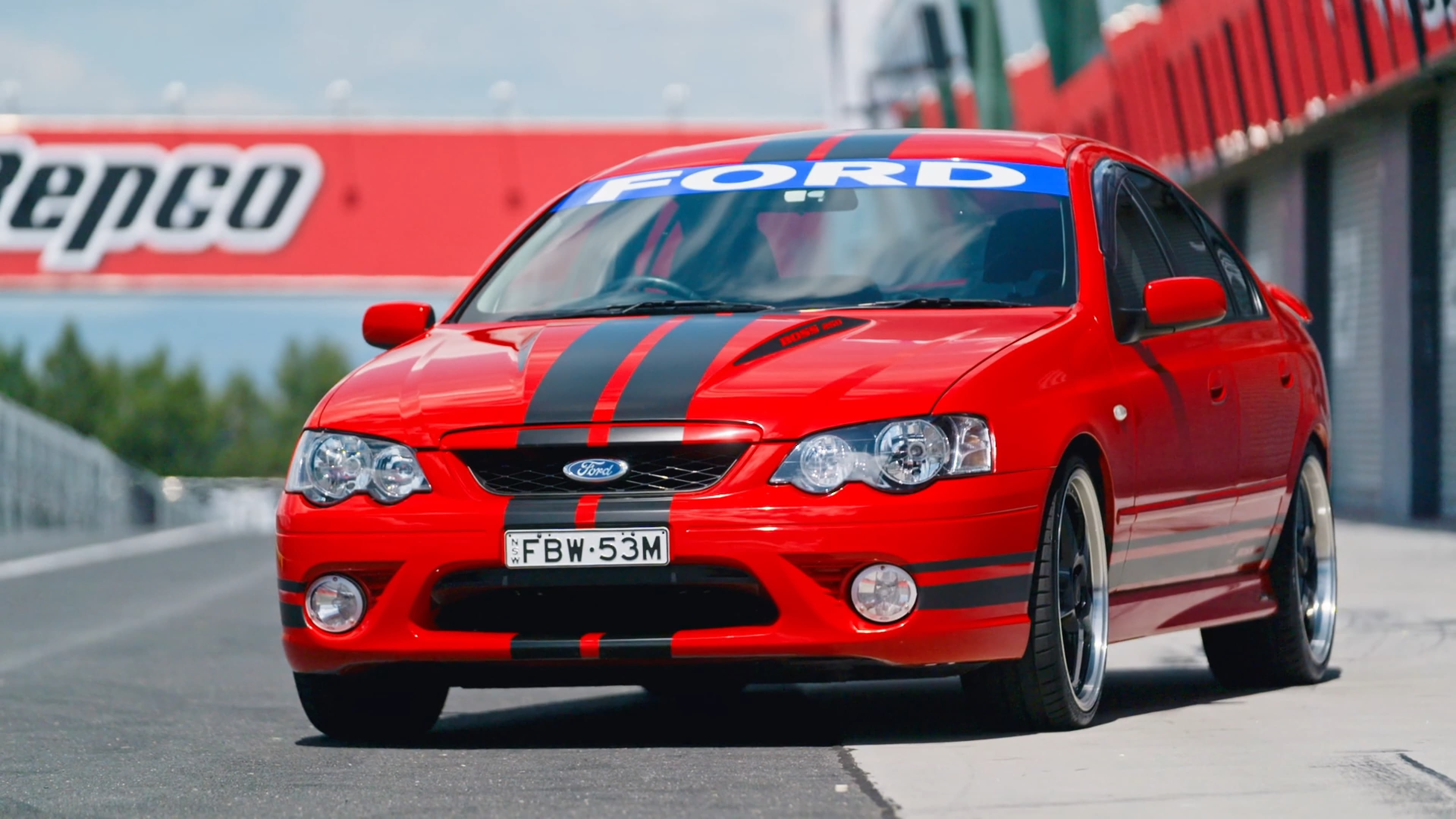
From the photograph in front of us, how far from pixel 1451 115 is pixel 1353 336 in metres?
3.09

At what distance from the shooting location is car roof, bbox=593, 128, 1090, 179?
22.9 ft

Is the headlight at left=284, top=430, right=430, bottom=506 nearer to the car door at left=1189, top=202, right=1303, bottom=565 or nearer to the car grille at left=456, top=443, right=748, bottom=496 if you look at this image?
the car grille at left=456, top=443, right=748, bottom=496

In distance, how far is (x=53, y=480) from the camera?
108 feet

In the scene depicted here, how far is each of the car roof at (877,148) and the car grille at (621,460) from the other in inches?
65.2

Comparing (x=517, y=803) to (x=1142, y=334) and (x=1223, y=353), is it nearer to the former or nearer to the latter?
(x=1142, y=334)

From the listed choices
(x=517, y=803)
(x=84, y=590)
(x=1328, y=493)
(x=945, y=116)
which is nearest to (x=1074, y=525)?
(x=517, y=803)

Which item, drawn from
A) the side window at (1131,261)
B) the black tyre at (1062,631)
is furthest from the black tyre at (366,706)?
the side window at (1131,261)

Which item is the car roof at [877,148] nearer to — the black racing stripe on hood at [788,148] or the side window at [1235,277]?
the black racing stripe on hood at [788,148]

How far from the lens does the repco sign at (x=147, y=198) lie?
141 ft

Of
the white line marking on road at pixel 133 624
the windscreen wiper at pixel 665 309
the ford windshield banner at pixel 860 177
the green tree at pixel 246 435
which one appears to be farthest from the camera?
the green tree at pixel 246 435

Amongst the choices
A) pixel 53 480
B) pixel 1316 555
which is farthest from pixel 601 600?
pixel 53 480

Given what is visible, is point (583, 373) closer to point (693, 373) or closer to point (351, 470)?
point (693, 373)

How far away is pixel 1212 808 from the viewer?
482 centimetres

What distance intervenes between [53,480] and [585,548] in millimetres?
28696
